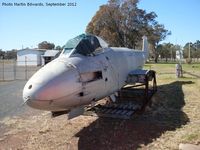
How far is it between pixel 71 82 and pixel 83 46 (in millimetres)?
1523

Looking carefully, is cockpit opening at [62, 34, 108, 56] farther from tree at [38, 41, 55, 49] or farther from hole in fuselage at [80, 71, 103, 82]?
tree at [38, 41, 55, 49]

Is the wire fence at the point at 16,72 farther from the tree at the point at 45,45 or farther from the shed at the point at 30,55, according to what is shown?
the tree at the point at 45,45

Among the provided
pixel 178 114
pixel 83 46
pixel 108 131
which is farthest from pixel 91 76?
pixel 178 114

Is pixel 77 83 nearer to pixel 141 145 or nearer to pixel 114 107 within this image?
pixel 141 145

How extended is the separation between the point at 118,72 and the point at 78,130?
7.83 ft

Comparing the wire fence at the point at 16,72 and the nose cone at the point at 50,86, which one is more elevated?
the nose cone at the point at 50,86

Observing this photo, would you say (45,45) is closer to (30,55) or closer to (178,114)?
(30,55)

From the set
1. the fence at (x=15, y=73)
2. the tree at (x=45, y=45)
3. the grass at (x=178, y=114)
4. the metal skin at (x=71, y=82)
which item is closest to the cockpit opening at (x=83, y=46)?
the metal skin at (x=71, y=82)

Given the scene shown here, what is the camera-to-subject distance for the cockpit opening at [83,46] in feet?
23.4

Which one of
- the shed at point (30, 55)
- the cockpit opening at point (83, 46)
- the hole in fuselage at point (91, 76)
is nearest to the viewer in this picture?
the hole in fuselage at point (91, 76)

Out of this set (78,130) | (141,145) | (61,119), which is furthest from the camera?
(61,119)

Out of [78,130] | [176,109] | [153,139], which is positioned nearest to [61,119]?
[78,130]

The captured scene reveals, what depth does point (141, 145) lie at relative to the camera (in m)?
5.95

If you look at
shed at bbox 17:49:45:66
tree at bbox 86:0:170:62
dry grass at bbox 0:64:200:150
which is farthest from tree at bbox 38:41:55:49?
dry grass at bbox 0:64:200:150
